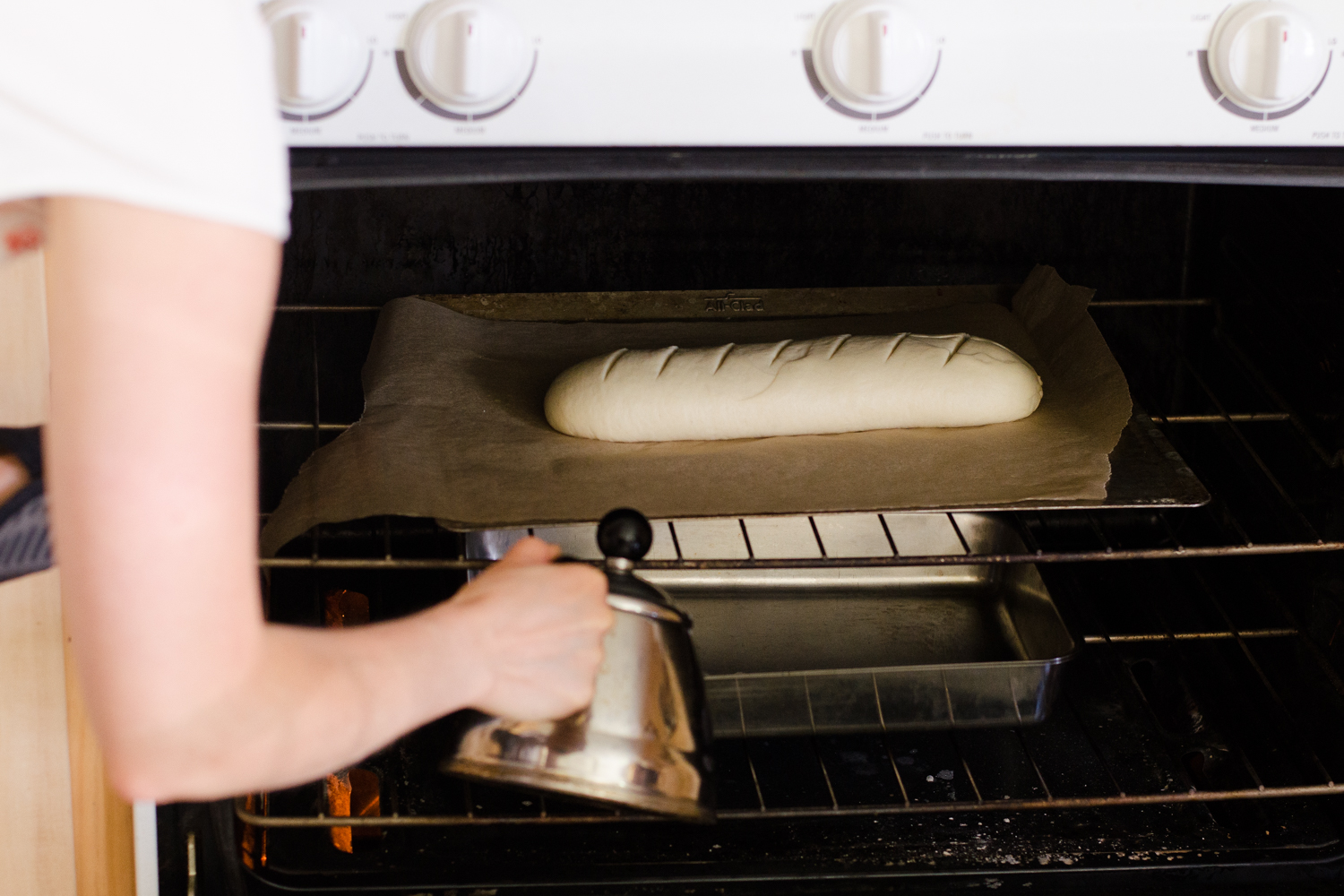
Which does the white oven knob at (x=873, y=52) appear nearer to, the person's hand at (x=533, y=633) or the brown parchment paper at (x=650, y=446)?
the person's hand at (x=533, y=633)

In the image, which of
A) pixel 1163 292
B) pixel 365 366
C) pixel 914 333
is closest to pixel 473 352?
pixel 365 366

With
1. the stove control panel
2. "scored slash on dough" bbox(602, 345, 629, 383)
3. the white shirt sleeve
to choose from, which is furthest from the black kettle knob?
"scored slash on dough" bbox(602, 345, 629, 383)

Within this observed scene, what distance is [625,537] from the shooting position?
2.36ft

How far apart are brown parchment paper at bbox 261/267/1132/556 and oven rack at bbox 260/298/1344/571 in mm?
49

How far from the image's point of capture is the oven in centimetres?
70

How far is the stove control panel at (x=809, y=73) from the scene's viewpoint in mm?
681

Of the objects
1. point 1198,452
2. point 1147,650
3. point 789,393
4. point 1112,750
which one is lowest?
point 1112,750

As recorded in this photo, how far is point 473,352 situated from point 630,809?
70 centimetres

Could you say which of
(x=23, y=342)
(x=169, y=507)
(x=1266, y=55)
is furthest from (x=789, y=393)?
(x=169, y=507)

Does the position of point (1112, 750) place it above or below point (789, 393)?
below

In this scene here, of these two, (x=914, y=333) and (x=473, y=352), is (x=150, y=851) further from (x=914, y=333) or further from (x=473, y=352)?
(x=914, y=333)

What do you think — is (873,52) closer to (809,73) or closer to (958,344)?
(809,73)

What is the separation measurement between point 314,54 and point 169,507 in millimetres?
361

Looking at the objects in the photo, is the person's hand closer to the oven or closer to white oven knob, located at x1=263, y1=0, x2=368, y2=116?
the oven
